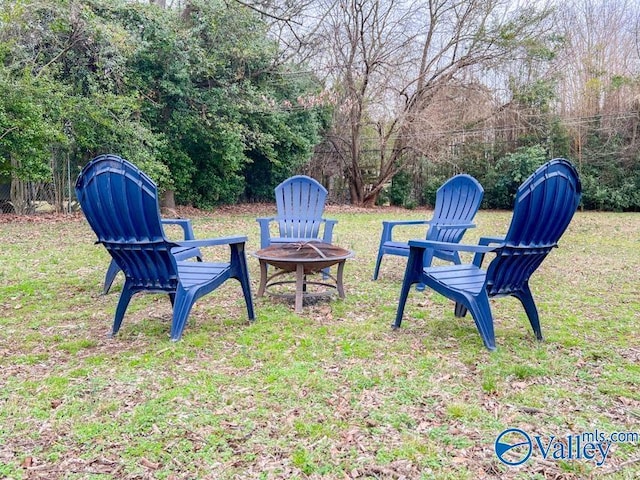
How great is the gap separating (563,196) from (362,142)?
438 inches

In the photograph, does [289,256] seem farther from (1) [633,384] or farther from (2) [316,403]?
(1) [633,384]

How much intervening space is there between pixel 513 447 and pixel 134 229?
6.62 ft

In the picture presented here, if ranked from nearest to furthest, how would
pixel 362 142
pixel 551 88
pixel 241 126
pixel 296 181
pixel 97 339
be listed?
pixel 97 339
pixel 296 181
pixel 241 126
pixel 551 88
pixel 362 142

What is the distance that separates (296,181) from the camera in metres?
4.43

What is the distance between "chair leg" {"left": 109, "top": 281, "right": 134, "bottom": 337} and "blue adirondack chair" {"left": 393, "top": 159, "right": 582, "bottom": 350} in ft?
5.76

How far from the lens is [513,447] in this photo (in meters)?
1.59

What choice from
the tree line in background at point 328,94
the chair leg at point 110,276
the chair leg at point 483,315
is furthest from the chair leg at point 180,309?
the tree line in background at point 328,94

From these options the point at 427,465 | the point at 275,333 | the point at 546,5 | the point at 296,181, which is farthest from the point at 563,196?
the point at 546,5

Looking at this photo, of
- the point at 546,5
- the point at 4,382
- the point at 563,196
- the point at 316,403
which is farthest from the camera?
the point at 546,5

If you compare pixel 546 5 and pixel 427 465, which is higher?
pixel 546 5

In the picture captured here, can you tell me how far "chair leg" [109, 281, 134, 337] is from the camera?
2613 millimetres

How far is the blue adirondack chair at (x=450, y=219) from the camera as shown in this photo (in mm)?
3930

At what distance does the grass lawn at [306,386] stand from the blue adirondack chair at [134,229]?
32 centimetres

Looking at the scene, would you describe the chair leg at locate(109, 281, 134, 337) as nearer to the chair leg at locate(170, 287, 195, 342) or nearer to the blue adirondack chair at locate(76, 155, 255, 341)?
the blue adirondack chair at locate(76, 155, 255, 341)
